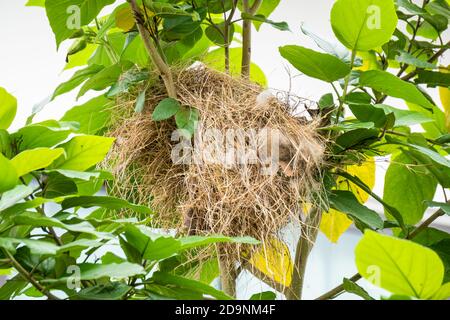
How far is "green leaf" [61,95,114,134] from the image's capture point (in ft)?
2.83

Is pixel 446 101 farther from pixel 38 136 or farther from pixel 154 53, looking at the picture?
pixel 38 136

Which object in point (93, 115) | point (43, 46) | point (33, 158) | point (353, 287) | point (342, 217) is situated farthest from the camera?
point (43, 46)

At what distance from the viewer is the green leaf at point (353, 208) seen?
2.36 feet

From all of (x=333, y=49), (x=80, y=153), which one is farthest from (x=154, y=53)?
(x=333, y=49)

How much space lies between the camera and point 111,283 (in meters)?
0.56

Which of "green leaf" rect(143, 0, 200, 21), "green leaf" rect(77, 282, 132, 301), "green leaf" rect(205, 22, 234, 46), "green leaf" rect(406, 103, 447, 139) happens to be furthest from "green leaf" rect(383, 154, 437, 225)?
"green leaf" rect(77, 282, 132, 301)

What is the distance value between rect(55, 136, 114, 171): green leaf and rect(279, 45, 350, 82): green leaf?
0.80ft

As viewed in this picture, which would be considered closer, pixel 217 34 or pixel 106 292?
pixel 106 292

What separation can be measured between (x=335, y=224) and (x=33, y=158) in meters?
0.59

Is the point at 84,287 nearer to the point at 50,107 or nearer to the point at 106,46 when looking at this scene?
the point at 106,46

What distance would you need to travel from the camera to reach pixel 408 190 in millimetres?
925

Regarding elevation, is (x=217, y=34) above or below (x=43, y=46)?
below

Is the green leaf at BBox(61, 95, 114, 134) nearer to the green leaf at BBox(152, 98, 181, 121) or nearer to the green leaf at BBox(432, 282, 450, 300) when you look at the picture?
the green leaf at BBox(152, 98, 181, 121)

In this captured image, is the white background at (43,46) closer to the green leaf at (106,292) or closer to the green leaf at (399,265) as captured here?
the green leaf at (106,292)
